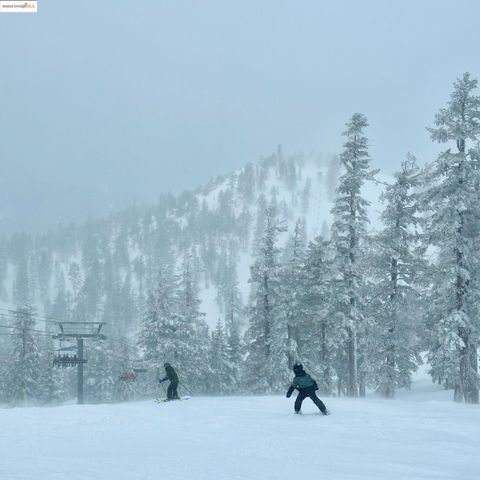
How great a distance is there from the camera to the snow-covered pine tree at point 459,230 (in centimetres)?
2486

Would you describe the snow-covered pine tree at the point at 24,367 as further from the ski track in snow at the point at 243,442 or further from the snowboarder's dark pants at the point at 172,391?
the ski track in snow at the point at 243,442

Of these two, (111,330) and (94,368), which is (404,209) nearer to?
(94,368)

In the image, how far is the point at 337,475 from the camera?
9945mm

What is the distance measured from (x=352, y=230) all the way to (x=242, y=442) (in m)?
21.4

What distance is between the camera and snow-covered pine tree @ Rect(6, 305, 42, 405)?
52156mm

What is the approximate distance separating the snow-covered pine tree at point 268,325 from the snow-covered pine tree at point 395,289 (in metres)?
8.10

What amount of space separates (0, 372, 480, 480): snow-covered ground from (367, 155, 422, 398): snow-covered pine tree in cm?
1180

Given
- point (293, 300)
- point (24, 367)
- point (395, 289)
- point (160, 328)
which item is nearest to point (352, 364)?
point (395, 289)

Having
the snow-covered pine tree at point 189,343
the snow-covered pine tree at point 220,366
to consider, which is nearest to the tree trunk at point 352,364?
the snow-covered pine tree at point 189,343

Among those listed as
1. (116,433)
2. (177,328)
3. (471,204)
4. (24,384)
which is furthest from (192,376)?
(116,433)

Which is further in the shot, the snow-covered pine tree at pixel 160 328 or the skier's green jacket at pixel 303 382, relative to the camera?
the snow-covered pine tree at pixel 160 328

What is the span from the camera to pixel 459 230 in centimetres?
2562

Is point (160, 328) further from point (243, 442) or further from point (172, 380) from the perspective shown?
point (243, 442)

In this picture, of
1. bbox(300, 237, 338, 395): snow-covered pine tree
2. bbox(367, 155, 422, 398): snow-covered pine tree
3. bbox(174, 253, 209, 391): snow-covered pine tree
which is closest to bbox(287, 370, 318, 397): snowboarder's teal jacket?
bbox(367, 155, 422, 398): snow-covered pine tree
